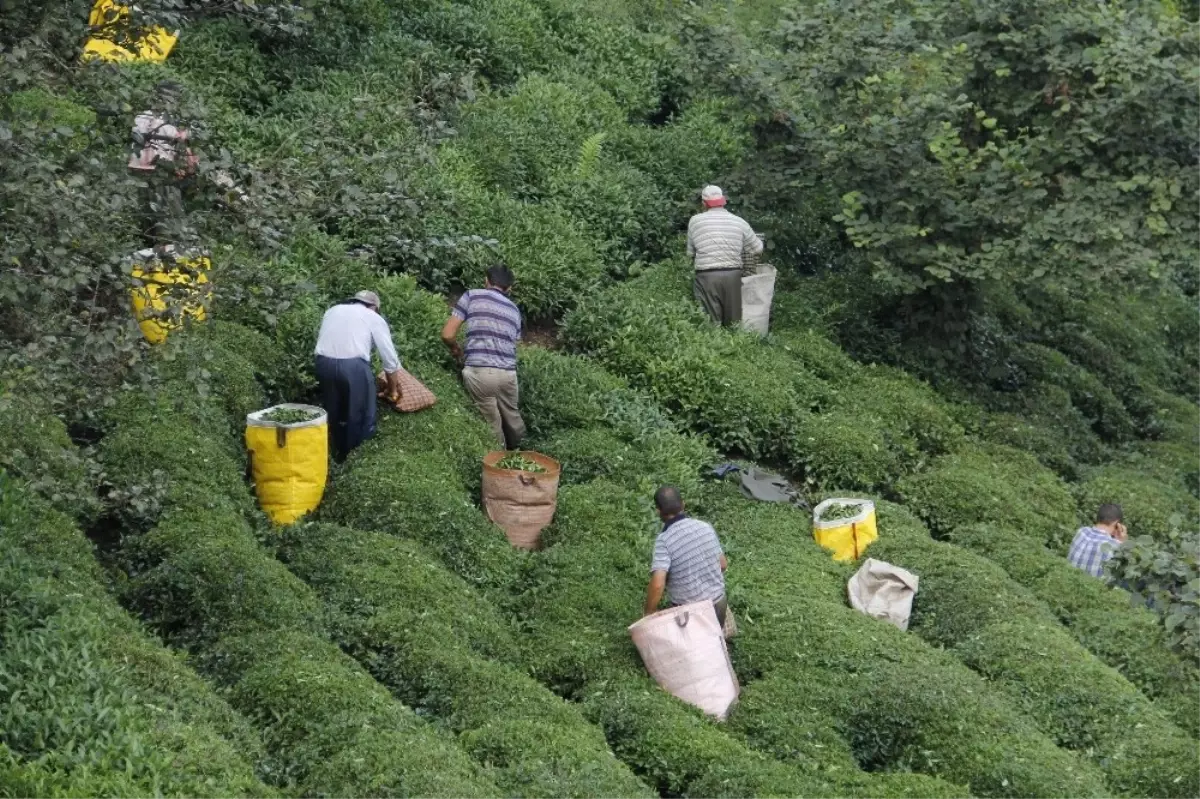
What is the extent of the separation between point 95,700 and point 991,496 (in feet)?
30.3

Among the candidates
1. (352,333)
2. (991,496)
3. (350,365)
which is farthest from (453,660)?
(991,496)

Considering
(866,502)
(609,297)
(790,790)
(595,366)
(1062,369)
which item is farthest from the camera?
(1062,369)

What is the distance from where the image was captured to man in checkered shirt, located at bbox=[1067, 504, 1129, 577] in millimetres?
14430

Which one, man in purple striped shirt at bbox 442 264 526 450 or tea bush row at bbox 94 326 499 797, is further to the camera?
man in purple striped shirt at bbox 442 264 526 450

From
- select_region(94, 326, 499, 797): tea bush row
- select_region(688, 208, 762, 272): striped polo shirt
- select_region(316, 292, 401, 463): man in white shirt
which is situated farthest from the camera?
select_region(688, 208, 762, 272): striped polo shirt

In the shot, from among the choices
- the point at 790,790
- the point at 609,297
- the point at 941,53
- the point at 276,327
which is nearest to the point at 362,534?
the point at 276,327

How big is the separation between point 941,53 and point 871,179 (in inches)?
61.9

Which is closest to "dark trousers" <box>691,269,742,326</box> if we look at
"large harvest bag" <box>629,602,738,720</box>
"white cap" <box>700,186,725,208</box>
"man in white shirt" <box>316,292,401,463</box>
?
"white cap" <box>700,186,725,208</box>

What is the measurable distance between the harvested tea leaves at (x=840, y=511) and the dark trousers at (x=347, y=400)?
378 cm

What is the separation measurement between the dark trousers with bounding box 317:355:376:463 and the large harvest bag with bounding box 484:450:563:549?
3.31ft

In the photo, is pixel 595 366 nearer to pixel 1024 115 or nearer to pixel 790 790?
pixel 1024 115

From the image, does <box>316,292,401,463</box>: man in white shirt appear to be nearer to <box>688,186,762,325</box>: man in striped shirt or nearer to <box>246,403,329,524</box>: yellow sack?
<box>246,403,329,524</box>: yellow sack

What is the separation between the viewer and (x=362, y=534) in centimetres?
1215

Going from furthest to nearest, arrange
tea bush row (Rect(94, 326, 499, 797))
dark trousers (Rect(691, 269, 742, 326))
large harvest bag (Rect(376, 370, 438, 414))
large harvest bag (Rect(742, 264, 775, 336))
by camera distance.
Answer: large harvest bag (Rect(742, 264, 775, 336)) < dark trousers (Rect(691, 269, 742, 326)) < large harvest bag (Rect(376, 370, 438, 414)) < tea bush row (Rect(94, 326, 499, 797))
